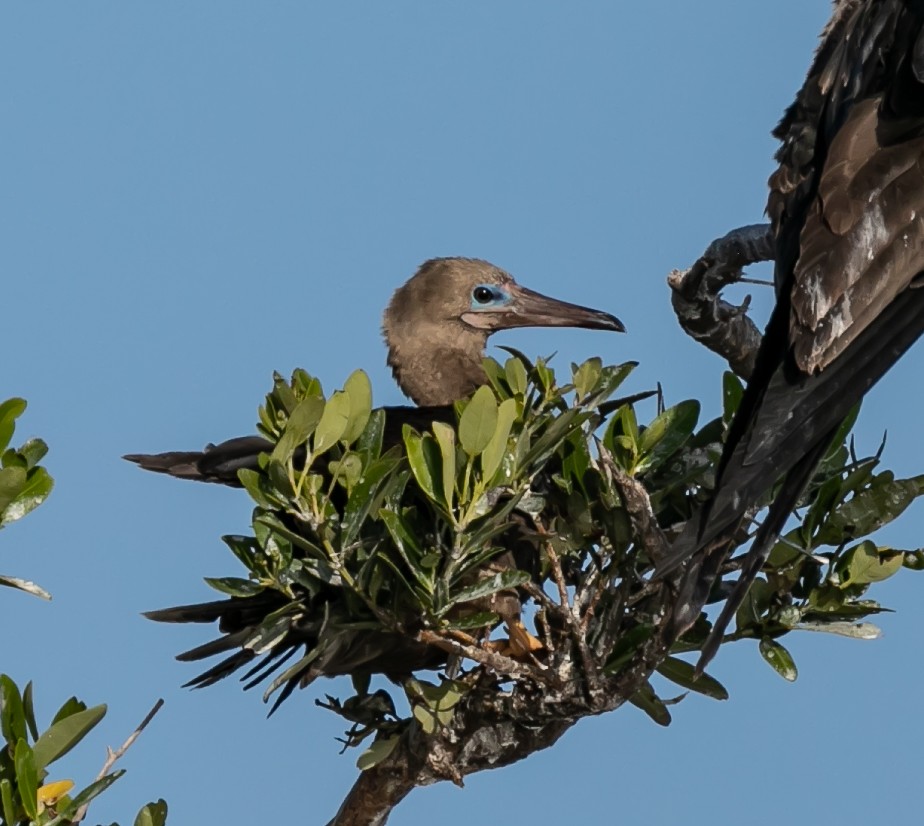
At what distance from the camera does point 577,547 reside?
4.43m

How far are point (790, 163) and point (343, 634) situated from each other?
1.60m

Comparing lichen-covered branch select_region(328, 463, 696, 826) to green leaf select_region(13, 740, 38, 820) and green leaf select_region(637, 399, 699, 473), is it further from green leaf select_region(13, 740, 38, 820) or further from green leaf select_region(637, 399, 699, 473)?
green leaf select_region(13, 740, 38, 820)

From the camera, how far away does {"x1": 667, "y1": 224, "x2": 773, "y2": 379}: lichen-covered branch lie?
15.8 ft

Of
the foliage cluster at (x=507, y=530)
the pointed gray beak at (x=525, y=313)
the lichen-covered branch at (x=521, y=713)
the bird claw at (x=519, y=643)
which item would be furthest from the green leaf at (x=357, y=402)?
the pointed gray beak at (x=525, y=313)

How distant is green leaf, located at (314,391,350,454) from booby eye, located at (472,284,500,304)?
3.10m

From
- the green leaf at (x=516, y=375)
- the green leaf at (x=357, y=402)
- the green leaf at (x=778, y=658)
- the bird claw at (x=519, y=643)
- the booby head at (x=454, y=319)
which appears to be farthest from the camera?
the booby head at (x=454, y=319)

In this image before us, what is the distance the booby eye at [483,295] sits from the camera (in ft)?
23.4

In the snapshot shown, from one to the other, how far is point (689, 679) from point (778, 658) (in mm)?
244

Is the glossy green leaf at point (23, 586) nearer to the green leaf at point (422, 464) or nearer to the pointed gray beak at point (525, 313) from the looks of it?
the green leaf at point (422, 464)

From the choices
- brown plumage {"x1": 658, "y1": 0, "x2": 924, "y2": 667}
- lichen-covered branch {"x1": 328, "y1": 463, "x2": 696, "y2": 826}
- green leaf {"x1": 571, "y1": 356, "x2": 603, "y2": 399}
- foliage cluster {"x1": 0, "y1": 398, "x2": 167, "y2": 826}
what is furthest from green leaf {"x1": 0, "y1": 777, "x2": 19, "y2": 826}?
green leaf {"x1": 571, "y1": 356, "x2": 603, "y2": 399}

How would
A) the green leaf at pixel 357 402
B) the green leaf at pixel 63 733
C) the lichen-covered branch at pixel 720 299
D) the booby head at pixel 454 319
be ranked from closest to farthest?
the green leaf at pixel 63 733 → the green leaf at pixel 357 402 → the lichen-covered branch at pixel 720 299 → the booby head at pixel 454 319

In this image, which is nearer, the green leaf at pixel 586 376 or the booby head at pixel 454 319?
the green leaf at pixel 586 376

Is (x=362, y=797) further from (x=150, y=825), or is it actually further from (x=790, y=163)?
(x=790, y=163)

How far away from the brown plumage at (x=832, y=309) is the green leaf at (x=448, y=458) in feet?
1.85
